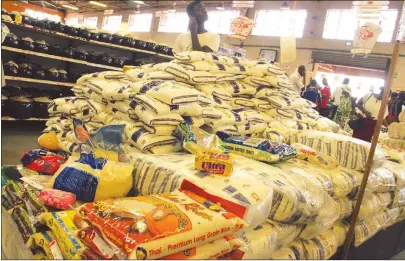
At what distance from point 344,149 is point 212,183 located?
1.29 metres

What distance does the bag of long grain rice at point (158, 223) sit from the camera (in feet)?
3.13

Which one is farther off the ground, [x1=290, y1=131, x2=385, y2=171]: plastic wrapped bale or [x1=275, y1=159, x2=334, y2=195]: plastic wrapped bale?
[x1=290, y1=131, x2=385, y2=171]: plastic wrapped bale

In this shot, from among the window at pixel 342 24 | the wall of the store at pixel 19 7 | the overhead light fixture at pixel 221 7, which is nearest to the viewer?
the window at pixel 342 24

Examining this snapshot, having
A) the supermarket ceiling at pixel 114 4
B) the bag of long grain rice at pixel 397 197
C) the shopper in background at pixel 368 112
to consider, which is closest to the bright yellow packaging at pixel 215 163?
the bag of long grain rice at pixel 397 197

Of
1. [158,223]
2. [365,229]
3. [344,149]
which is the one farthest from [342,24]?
[158,223]

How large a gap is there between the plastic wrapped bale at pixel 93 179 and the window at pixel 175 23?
1615 cm

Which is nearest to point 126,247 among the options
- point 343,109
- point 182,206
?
point 182,206

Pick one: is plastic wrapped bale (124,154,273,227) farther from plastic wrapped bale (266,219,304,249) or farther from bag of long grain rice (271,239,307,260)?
bag of long grain rice (271,239,307,260)

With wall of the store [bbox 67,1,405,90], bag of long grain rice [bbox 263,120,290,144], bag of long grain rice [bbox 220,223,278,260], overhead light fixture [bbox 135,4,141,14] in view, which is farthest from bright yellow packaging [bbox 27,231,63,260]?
overhead light fixture [bbox 135,4,141,14]

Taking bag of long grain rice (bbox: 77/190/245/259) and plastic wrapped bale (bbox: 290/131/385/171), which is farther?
plastic wrapped bale (bbox: 290/131/385/171)

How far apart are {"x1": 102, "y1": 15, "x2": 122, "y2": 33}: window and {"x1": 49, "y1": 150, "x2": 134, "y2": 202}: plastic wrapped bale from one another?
21643 millimetres

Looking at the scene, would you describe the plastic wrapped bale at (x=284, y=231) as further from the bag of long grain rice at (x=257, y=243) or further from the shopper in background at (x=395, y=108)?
the shopper in background at (x=395, y=108)

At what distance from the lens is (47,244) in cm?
110

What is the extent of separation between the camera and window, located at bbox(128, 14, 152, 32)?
1944cm
